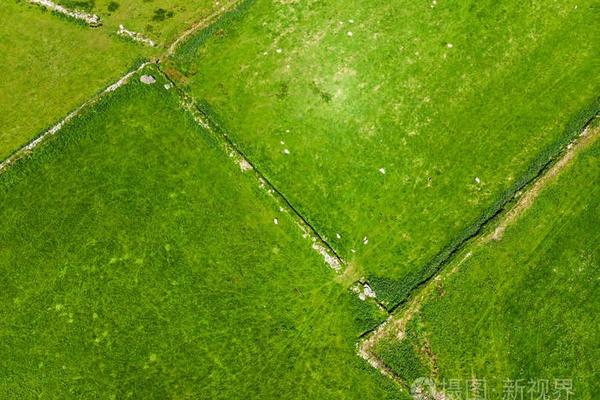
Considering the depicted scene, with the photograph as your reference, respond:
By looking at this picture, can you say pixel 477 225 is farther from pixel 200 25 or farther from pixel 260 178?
pixel 200 25

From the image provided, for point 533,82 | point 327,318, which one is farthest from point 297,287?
point 533,82

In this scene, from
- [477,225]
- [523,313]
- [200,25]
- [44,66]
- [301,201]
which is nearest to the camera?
[523,313]

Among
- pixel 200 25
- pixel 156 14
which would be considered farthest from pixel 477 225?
pixel 156 14

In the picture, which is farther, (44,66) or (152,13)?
(152,13)

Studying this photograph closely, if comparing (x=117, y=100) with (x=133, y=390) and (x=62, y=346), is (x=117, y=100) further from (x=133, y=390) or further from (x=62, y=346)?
(x=133, y=390)

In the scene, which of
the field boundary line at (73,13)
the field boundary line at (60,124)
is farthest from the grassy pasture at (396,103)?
the field boundary line at (73,13)

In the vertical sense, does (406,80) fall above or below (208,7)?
below
